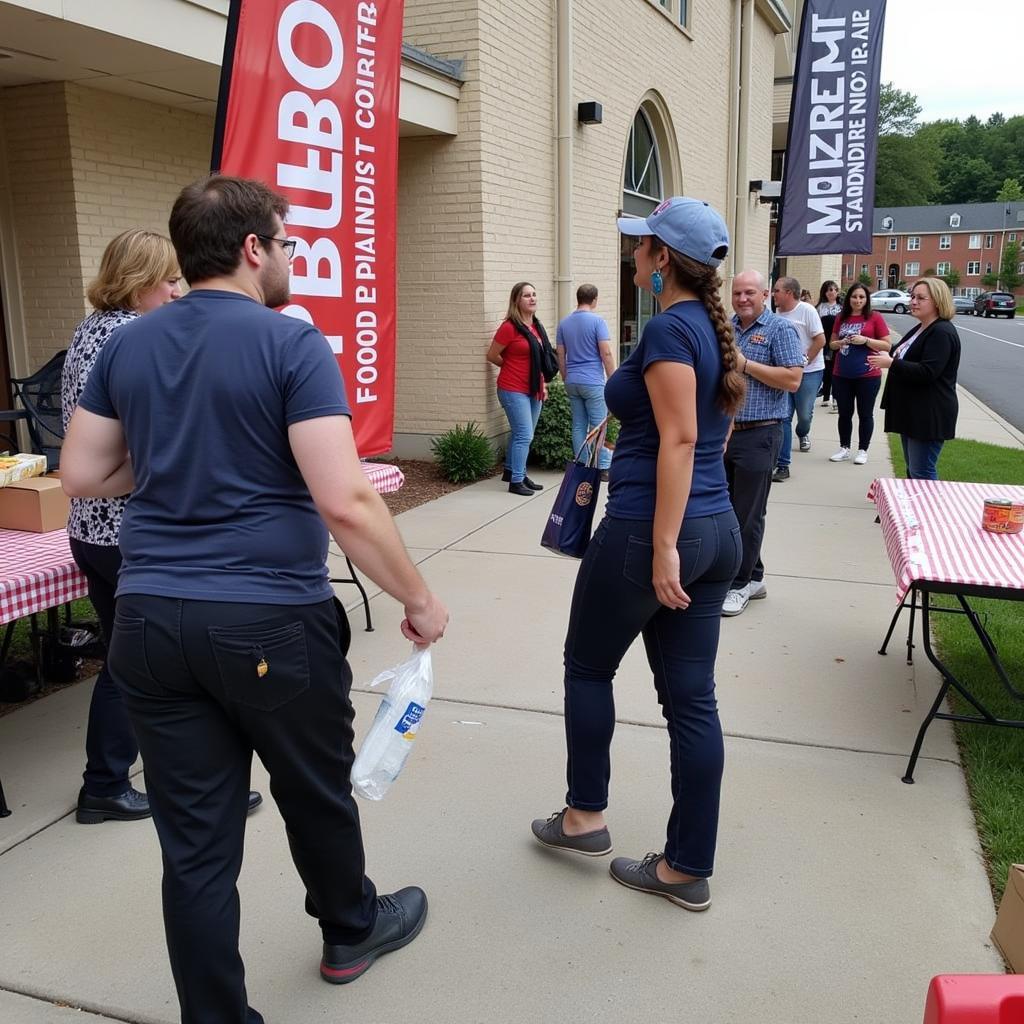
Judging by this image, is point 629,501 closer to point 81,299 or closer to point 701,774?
point 701,774

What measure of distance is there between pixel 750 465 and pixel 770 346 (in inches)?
26.0

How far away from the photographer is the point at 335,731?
6.73ft

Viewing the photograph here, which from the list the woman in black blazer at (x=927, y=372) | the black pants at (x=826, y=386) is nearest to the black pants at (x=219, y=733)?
the woman in black blazer at (x=927, y=372)

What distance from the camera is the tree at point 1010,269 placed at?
88.2m

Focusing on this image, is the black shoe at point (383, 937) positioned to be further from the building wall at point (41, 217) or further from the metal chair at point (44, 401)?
the building wall at point (41, 217)

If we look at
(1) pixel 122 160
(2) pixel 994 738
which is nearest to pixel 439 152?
(1) pixel 122 160

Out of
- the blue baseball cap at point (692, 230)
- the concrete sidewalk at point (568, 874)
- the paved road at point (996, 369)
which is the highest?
the blue baseball cap at point (692, 230)

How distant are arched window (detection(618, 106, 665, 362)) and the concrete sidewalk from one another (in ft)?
32.6

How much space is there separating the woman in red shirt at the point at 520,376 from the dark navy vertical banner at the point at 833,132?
3.88m

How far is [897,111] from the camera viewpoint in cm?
7538

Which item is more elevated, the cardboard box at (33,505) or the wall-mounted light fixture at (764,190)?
the wall-mounted light fixture at (764,190)

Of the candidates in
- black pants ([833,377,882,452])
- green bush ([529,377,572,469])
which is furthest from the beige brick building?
black pants ([833,377,882,452])

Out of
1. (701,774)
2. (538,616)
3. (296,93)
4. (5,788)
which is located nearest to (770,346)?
(538,616)

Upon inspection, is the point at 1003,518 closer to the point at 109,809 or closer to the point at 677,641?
the point at 677,641
